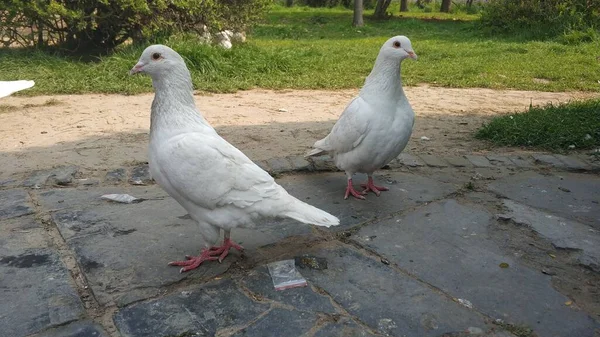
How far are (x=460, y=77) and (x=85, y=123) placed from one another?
5.65 metres

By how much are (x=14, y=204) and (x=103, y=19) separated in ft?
19.8

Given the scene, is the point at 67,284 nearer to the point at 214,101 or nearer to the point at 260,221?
the point at 260,221

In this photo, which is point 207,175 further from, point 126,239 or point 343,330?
point 343,330

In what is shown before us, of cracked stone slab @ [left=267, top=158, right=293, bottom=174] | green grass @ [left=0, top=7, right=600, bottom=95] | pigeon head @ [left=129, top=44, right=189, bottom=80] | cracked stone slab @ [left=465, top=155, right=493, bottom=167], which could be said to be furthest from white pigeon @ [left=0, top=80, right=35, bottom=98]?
cracked stone slab @ [left=465, top=155, right=493, bottom=167]

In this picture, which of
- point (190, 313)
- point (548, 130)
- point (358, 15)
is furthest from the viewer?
point (358, 15)

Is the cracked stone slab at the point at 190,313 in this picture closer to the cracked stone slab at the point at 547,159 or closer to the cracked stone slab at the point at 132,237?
the cracked stone slab at the point at 132,237

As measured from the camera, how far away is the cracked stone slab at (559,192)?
3.71 m

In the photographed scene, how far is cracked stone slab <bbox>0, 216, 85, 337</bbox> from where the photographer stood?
2.38 m

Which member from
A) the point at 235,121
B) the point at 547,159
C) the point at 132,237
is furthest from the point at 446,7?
the point at 132,237

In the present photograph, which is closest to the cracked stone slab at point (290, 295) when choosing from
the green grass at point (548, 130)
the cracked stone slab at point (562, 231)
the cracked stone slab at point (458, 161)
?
the cracked stone slab at point (562, 231)

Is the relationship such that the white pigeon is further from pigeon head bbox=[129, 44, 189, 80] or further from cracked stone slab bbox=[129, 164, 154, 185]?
pigeon head bbox=[129, 44, 189, 80]

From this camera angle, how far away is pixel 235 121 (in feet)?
19.5

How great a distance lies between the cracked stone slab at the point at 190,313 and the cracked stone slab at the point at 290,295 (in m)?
0.08

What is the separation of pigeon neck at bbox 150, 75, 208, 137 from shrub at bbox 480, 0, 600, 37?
1195cm
